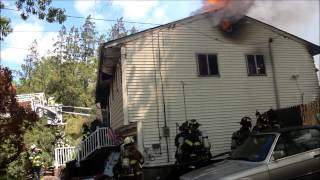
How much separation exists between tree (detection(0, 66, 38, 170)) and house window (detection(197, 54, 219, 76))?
742cm

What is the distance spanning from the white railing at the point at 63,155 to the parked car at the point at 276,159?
18277mm

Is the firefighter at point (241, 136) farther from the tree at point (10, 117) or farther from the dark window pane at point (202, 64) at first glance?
the tree at point (10, 117)

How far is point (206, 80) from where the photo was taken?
17.5 metres

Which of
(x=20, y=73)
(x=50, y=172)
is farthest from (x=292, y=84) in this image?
(x=20, y=73)

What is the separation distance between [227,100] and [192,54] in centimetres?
227

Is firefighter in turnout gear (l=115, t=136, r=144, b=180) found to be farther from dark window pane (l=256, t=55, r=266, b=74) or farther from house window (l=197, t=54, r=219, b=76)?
dark window pane (l=256, t=55, r=266, b=74)

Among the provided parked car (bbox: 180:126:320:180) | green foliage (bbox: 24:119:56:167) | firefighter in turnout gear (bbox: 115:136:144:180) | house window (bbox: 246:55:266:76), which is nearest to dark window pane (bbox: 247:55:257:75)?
house window (bbox: 246:55:266:76)

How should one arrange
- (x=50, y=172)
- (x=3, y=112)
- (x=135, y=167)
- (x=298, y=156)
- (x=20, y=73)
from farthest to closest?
(x=20, y=73)
(x=50, y=172)
(x=3, y=112)
(x=135, y=167)
(x=298, y=156)

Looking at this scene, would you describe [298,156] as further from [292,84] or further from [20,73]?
[20,73]

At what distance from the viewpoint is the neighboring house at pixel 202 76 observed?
1639cm

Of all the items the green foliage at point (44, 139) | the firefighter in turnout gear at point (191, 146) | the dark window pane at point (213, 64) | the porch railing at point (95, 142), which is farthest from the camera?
the green foliage at point (44, 139)

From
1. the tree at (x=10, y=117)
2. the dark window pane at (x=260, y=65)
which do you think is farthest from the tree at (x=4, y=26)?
the dark window pane at (x=260, y=65)

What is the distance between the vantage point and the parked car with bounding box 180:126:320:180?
7617 millimetres

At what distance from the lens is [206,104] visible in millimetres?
17266
